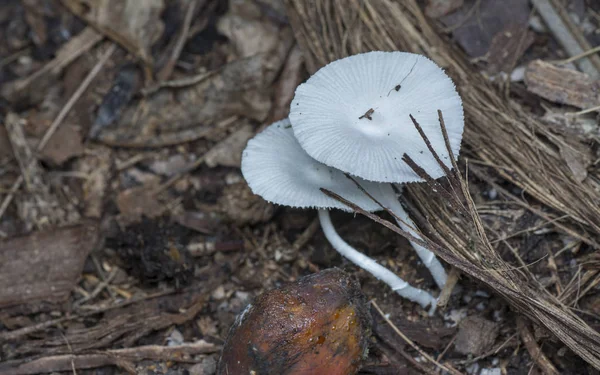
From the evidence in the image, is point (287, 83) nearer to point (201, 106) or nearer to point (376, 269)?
point (201, 106)

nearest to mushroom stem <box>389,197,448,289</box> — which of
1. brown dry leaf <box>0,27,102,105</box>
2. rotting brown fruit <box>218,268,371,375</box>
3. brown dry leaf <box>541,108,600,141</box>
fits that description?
rotting brown fruit <box>218,268,371,375</box>

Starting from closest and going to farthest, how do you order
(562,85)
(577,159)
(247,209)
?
1. (577,159)
2. (562,85)
3. (247,209)

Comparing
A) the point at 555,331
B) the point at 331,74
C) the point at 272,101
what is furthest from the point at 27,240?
the point at 555,331

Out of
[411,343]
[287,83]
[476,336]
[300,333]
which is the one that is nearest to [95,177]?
[287,83]

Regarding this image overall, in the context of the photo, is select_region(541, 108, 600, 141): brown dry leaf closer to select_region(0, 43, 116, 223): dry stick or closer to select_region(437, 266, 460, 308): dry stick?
select_region(437, 266, 460, 308): dry stick

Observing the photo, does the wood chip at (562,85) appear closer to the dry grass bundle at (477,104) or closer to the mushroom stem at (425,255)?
the dry grass bundle at (477,104)

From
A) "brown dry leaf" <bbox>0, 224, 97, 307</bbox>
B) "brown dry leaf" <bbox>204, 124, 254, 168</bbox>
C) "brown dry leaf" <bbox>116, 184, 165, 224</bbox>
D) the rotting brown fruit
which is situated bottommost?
the rotting brown fruit
